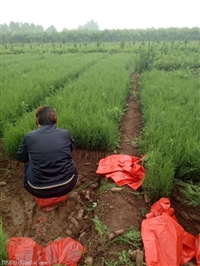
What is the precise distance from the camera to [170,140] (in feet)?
10.5

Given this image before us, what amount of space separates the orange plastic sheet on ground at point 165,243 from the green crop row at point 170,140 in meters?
0.48

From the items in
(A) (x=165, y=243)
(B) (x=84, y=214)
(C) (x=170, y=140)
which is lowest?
(B) (x=84, y=214)

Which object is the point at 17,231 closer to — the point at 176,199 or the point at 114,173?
the point at 114,173

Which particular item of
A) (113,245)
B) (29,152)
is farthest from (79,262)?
(29,152)

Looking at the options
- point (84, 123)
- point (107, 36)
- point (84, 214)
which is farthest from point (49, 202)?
point (107, 36)

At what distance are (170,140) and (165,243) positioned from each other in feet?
5.38

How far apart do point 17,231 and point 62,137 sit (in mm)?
1114

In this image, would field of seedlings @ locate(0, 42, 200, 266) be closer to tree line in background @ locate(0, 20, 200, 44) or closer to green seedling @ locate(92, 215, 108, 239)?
green seedling @ locate(92, 215, 108, 239)

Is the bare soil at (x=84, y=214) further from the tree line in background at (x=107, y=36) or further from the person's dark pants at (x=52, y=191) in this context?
the tree line in background at (x=107, y=36)

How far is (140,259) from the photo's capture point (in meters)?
1.83

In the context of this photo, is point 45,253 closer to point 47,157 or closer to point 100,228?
point 100,228

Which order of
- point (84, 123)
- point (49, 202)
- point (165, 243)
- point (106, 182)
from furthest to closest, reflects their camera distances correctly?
point (84, 123)
point (106, 182)
point (49, 202)
point (165, 243)

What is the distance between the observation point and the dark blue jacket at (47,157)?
2.44 metres

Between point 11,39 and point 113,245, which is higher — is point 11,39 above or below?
above
